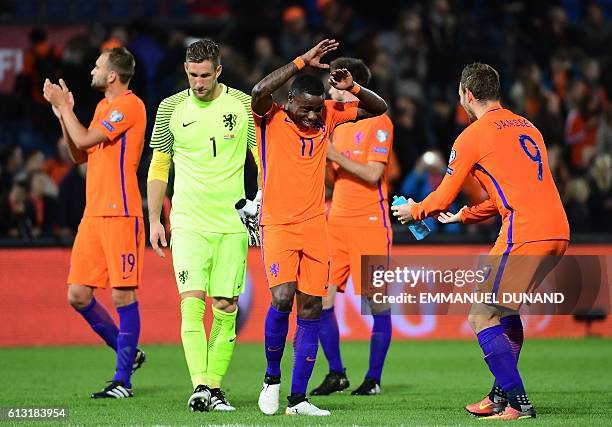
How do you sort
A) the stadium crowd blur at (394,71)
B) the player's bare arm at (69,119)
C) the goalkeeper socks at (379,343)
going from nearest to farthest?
the player's bare arm at (69,119) < the goalkeeper socks at (379,343) < the stadium crowd blur at (394,71)

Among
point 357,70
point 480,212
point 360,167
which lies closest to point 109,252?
point 360,167

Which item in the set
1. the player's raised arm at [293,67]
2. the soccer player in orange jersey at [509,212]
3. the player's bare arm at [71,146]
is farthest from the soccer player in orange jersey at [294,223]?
the player's bare arm at [71,146]

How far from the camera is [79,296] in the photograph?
408 inches

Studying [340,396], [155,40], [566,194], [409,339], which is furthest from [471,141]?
[155,40]

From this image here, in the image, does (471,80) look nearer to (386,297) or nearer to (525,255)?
(525,255)

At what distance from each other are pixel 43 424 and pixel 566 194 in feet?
33.7

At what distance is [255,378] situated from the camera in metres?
11.6

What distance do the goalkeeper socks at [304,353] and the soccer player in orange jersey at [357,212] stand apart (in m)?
1.93

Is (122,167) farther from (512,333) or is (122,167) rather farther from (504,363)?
(504,363)

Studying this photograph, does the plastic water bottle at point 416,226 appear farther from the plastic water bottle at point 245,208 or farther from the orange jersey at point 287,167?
the plastic water bottle at point 245,208

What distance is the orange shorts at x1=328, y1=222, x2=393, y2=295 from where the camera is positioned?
428 inches

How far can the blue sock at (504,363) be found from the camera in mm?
8148

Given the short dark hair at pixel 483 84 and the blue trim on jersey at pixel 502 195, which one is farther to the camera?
the short dark hair at pixel 483 84

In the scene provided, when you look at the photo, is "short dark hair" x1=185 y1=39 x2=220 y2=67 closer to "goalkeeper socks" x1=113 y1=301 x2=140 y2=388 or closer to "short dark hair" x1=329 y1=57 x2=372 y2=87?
"short dark hair" x1=329 y1=57 x2=372 y2=87
